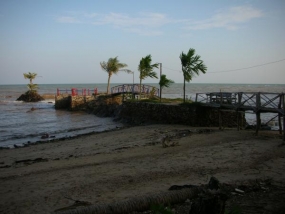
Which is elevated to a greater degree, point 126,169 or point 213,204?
point 213,204

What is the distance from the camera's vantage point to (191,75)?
24094mm

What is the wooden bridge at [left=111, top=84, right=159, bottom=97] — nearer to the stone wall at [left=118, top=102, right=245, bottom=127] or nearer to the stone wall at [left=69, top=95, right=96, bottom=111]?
the stone wall at [left=69, top=95, right=96, bottom=111]

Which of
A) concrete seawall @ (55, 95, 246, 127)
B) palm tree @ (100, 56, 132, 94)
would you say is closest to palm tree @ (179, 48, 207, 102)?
concrete seawall @ (55, 95, 246, 127)

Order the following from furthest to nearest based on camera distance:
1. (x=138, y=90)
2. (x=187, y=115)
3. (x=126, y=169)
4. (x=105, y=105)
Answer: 1. (x=105, y=105)
2. (x=138, y=90)
3. (x=187, y=115)
4. (x=126, y=169)

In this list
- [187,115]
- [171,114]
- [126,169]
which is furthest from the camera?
[171,114]

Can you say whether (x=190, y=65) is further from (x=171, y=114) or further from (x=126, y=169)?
(x=126, y=169)

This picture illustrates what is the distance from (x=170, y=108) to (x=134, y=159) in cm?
1219

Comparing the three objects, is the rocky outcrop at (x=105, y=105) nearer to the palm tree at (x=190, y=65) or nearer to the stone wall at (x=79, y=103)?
the stone wall at (x=79, y=103)

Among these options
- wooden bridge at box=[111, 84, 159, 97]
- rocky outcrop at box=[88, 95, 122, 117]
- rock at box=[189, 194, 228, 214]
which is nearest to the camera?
rock at box=[189, 194, 228, 214]

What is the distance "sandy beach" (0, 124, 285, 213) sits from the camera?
7.20m

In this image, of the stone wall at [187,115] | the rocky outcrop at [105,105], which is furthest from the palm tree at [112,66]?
the stone wall at [187,115]

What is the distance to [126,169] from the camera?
9.73m

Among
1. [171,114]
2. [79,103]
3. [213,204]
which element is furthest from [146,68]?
[213,204]

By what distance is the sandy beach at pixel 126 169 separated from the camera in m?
7.20
